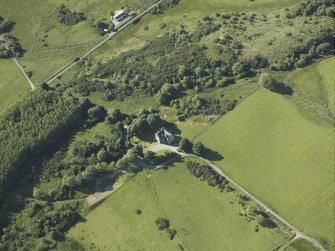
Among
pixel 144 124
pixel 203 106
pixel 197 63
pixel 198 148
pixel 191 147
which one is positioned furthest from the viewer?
pixel 197 63

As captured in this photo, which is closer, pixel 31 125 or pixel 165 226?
pixel 165 226

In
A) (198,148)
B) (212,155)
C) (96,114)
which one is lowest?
(212,155)

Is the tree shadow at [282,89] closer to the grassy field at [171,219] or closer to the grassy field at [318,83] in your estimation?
the grassy field at [318,83]

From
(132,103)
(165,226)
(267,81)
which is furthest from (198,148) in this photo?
(267,81)

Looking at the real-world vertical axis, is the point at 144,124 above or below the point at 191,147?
above

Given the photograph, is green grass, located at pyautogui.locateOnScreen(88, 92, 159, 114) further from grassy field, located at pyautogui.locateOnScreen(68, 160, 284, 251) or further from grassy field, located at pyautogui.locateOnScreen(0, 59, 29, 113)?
grassy field, located at pyautogui.locateOnScreen(0, 59, 29, 113)

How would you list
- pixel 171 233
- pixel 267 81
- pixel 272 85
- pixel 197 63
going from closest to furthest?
pixel 171 233
pixel 267 81
pixel 272 85
pixel 197 63

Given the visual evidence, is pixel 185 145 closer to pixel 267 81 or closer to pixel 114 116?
pixel 114 116
